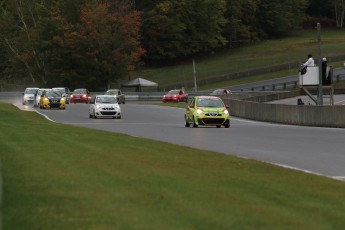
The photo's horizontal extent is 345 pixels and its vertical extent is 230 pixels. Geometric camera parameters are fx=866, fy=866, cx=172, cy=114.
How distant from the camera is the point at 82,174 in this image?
45.3 ft

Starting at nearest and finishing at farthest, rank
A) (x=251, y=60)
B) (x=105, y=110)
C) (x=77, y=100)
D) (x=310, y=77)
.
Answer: (x=310, y=77), (x=105, y=110), (x=77, y=100), (x=251, y=60)

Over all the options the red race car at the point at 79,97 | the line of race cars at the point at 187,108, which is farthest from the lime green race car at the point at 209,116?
the red race car at the point at 79,97

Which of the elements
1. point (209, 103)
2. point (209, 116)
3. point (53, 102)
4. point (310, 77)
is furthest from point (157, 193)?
point (53, 102)

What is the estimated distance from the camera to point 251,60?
116125 mm

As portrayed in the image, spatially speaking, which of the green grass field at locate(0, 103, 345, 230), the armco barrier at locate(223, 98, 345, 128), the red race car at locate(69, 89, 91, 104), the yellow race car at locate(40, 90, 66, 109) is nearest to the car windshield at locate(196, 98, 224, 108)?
the armco barrier at locate(223, 98, 345, 128)

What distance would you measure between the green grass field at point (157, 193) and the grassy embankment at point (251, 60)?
8663 centimetres

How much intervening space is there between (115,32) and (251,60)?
2386 centimetres

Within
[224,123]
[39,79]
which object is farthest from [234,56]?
[224,123]

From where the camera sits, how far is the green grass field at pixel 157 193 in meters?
9.23

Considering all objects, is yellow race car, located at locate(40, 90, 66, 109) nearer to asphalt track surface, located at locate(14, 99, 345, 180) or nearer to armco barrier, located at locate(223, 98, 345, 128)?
armco barrier, located at locate(223, 98, 345, 128)

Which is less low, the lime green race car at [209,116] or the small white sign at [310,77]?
the small white sign at [310,77]

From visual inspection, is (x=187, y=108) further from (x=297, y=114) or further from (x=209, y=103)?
(x=297, y=114)

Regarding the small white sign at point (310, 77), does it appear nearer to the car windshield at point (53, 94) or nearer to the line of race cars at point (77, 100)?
the line of race cars at point (77, 100)

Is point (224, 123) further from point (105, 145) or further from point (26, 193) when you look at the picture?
point (26, 193)
